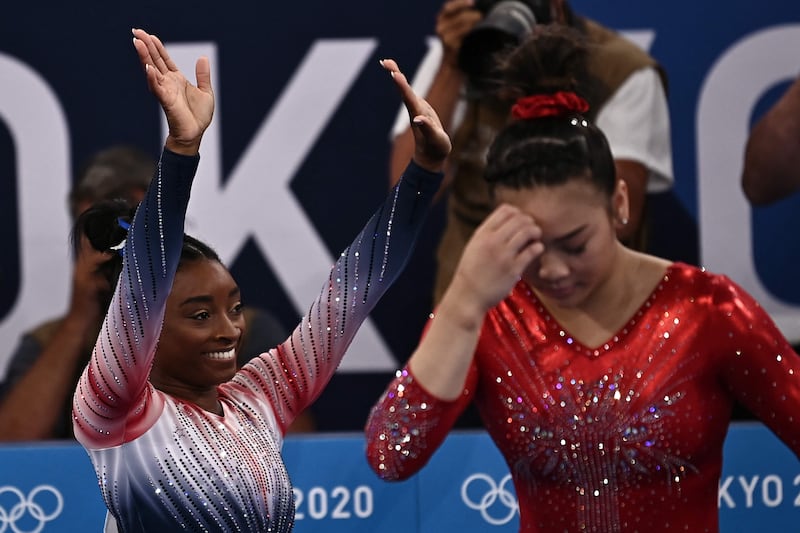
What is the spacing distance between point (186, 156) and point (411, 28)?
2046 millimetres

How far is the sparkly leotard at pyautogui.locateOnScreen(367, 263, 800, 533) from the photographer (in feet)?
6.89

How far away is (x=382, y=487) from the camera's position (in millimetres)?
2701

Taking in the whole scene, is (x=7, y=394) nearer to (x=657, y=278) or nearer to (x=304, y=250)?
(x=304, y=250)

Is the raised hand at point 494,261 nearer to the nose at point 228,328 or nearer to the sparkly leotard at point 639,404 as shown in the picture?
the sparkly leotard at point 639,404

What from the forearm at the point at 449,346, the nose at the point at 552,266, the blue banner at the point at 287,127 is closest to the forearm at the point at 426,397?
the forearm at the point at 449,346

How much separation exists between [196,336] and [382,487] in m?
0.66

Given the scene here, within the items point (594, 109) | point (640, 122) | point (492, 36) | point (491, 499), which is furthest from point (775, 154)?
point (491, 499)

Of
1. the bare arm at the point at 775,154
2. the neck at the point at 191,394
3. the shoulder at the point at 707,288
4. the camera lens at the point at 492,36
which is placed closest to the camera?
the shoulder at the point at 707,288

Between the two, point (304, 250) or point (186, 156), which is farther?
point (304, 250)

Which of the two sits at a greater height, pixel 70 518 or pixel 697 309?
pixel 697 309

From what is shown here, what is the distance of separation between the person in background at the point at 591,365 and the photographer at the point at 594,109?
45.4 inches

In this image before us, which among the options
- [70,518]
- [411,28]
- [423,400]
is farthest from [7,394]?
[423,400]

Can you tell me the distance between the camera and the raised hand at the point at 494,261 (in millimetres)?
1889

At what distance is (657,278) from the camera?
2.21 m
